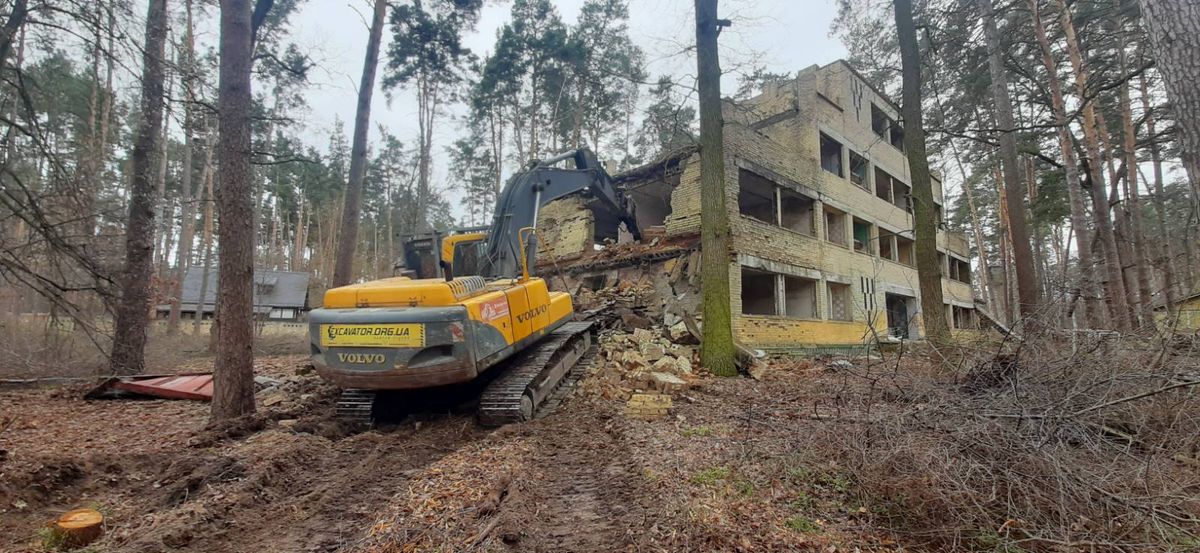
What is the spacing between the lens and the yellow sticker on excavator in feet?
17.7

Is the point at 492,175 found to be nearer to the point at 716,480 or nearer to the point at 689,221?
the point at 689,221

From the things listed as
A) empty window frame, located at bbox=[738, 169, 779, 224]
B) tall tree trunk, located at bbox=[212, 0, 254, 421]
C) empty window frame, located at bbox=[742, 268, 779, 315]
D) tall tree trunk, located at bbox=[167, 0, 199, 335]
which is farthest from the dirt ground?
empty window frame, located at bbox=[742, 268, 779, 315]

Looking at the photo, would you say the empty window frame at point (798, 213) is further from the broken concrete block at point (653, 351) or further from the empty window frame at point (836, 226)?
the broken concrete block at point (653, 351)

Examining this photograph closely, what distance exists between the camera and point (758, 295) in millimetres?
18688

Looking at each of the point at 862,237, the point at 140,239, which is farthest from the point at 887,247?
the point at 140,239

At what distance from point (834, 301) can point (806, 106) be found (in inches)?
259

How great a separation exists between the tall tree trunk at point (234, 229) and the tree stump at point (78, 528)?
282 centimetres

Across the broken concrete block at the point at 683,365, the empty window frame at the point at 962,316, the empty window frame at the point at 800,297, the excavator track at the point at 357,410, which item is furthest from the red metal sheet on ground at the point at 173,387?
the empty window frame at the point at 962,316

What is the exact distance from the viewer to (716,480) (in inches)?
151

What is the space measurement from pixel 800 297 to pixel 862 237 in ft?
20.2

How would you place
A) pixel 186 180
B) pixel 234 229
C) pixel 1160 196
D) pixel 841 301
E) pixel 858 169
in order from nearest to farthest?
pixel 234 229 < pixel 1160 196 < pixel 841 301 < pixel 186 180 < pixel 858 169

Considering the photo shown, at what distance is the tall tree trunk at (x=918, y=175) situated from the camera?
8289 millimetres

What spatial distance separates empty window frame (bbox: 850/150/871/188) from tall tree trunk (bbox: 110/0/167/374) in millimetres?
20205

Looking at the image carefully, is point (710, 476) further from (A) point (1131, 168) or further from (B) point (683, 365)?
(A) point (1131, 168)
